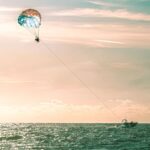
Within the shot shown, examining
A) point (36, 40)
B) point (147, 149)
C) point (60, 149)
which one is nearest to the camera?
point (36, 40)

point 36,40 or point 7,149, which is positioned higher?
point 36,40

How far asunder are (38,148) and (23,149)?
2.35m

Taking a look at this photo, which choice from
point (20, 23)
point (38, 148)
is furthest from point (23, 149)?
point (20, 23)

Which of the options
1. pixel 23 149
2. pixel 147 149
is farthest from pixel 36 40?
pixel 23 149

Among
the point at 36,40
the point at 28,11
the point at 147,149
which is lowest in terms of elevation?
the point at 147,149

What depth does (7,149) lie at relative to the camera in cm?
9169

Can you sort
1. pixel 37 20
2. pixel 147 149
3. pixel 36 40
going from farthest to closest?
1. pixel 147 149
2. pixel 37 20
3. pixel 36 40

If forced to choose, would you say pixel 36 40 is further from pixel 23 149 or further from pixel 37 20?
pixel 23 149

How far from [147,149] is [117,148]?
5.20 metres

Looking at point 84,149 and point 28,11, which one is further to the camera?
point 84,149

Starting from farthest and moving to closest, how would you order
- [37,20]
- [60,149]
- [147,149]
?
[60,149] → [147,149] → [37,20]

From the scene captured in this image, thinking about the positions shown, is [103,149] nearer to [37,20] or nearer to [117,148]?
[117,148]

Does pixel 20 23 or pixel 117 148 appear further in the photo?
pixel 117 148

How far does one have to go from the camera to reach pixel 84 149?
8719cm
